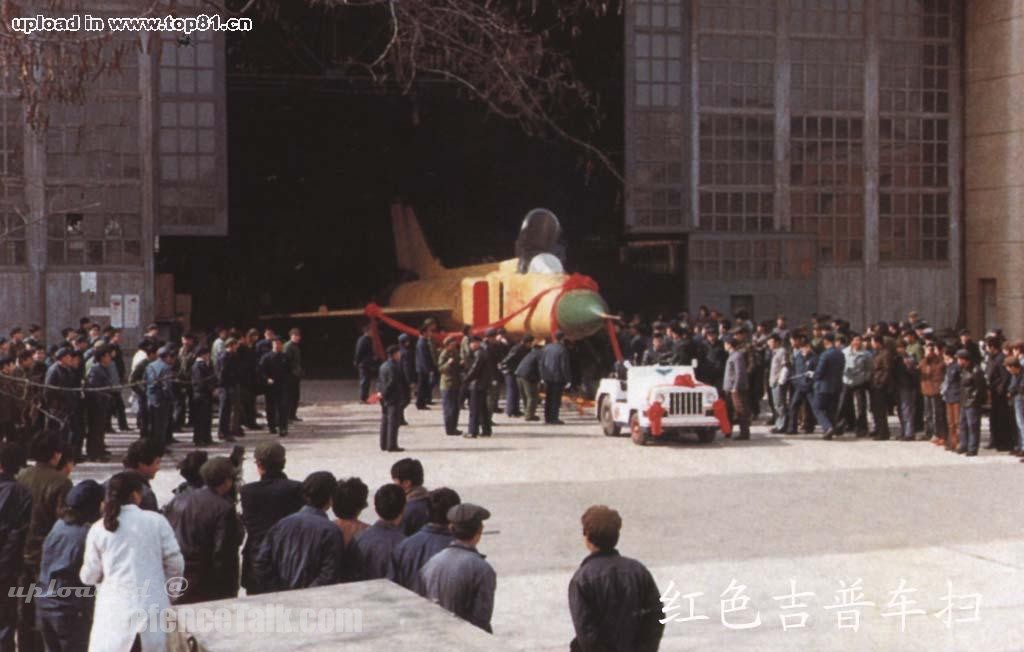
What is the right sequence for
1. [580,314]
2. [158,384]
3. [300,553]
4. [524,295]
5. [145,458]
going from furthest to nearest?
[524,295] → [580,314] → [158,384] → [145,458] → [300,553]

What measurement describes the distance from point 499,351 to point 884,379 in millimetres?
7158

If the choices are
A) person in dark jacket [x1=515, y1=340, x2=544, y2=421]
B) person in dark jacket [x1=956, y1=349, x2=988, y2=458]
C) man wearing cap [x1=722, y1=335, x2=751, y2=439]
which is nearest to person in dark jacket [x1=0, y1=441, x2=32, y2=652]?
person in dark jacket [x1=956, y1=349, x2=988, y2=458]

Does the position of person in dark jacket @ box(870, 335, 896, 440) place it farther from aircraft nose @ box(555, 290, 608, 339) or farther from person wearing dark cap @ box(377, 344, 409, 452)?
person wearing dark cap @ box(377, 344, 409, 452)

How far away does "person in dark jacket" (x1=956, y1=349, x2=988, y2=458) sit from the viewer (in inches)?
709

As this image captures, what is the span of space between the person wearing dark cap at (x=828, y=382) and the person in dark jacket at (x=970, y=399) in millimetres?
2341

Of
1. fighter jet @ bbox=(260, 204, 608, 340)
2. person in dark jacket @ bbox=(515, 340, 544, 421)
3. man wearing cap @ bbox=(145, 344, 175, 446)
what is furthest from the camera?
fighter jet @ bbox=(260, 204, 608, 340)

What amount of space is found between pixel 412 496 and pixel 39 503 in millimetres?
2288

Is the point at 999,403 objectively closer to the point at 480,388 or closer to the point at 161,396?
the point at 480,388

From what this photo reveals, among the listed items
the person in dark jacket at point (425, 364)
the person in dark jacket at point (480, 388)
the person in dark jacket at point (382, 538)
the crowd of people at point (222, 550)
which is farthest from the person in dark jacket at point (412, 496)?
the person in dark jacket at point (425, 364)

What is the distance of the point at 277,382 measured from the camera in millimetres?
20562

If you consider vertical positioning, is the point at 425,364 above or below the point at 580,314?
below

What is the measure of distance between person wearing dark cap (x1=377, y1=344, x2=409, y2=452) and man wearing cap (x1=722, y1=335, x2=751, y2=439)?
577 cm

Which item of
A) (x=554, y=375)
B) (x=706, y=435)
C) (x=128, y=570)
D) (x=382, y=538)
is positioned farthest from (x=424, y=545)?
(x=554, y=375)

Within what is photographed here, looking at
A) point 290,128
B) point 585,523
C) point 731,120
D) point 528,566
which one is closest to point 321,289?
point 290,128
